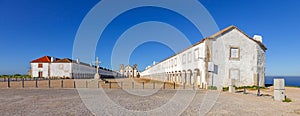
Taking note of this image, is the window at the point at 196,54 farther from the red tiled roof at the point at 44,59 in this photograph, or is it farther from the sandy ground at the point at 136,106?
the red tiled roof at the point at 44,59

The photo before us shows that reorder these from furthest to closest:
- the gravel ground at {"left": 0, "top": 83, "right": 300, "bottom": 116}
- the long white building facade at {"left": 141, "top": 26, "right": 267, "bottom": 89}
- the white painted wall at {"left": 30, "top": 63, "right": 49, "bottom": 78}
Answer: the white painted wall at {"left": 30, "top": 63, "right": 49, "bottom": 78} < the long white building facade at {"left": 141, "top": 26, "right": 267, "bottom": 89} < the gravel ground at {"left": 0, "top": 83, "right": 300, "bottom": 116}

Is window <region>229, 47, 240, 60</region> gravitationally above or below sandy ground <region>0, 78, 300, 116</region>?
above

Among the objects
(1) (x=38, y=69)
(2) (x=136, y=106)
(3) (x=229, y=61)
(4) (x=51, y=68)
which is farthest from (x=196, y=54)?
(1) (x=38, y=69)

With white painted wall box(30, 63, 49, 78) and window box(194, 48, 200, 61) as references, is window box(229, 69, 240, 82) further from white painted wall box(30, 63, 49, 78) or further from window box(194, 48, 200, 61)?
white painted wall box(30, 63, 49, 78)

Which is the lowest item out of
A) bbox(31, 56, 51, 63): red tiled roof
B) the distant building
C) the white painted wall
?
the distant building

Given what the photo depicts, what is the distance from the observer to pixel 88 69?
86125 mm

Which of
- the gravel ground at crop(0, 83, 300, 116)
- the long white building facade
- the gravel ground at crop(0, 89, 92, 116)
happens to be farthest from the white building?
the gravel ground at crop(0, 89, 92, 116)

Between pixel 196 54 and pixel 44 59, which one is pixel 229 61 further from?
pixel 44 59

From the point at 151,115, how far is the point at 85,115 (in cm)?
245

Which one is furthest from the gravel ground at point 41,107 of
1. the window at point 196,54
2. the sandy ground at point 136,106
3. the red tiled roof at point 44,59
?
the red tiled roof at point 44,59

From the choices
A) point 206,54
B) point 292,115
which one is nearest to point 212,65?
point 206,54

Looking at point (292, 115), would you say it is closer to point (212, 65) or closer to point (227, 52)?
point (212, 65)

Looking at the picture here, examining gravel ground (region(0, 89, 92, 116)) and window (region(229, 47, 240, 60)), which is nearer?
gravel ground (region(0, 89, 92, 116))

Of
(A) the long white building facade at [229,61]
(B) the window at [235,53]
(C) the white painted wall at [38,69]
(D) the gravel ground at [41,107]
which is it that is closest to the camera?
(D) the gravel ground at [41,107]
